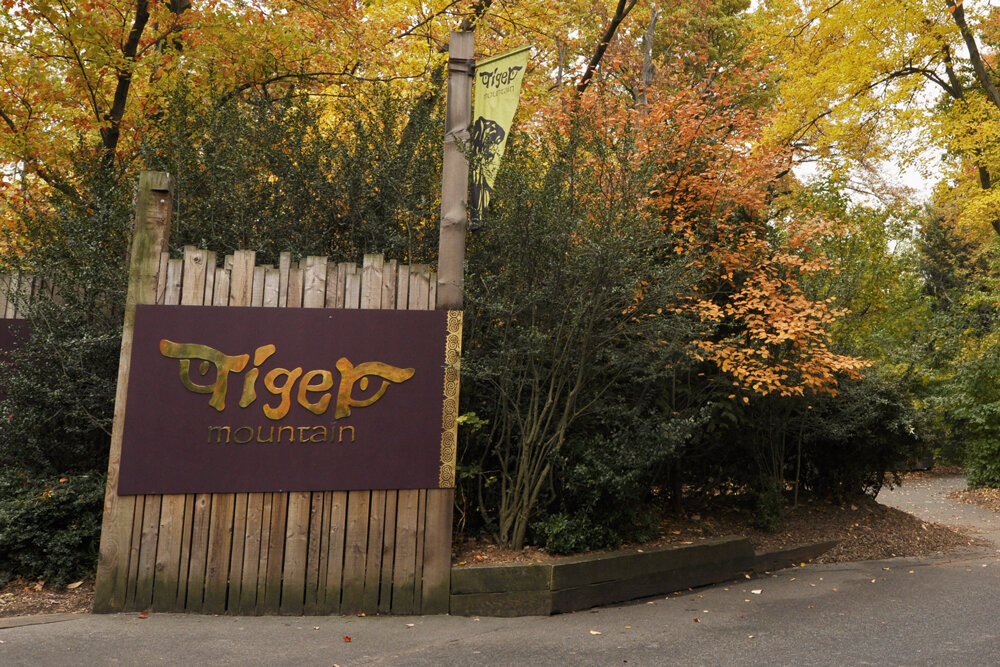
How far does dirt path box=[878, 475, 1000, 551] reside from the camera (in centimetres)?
1181

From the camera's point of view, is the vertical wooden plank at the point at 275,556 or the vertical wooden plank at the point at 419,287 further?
the vertical wooden plank at the point at 419,287

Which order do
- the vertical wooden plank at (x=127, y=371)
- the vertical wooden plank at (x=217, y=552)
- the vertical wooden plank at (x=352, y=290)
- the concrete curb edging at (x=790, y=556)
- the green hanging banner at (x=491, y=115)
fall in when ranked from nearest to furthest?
the vertical wooden plank at (x=127, y=371), the vertical wooden plank at (x=217, y=552), the vertical wooden plank at (x=352, y=290), the green hanging banner at (x=491, y=115), the concrete curb edging at (x=790, y=556)

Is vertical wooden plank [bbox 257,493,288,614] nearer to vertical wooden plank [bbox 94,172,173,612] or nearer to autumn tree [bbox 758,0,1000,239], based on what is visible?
vertical wooden plank [bbox 94,172,173,612]

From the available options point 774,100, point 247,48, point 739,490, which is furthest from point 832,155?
point 247,48

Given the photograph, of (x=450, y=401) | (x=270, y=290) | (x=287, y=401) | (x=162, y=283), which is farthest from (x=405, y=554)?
(x=162, y=283)

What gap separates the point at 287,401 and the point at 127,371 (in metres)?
1.13

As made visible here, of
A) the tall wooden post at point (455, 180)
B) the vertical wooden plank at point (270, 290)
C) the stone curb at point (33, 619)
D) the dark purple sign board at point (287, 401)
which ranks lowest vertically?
the stone curb at point (33, 619)

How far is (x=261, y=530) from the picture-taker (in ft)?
17.0

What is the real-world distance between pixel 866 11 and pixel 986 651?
11070 mm

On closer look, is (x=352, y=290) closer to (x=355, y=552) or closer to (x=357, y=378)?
(x=357, y=378)

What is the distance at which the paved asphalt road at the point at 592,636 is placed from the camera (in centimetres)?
425

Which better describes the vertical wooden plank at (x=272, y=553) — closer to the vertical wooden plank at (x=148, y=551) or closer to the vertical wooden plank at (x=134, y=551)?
the vertical wooden plank at (x=148, y=551)

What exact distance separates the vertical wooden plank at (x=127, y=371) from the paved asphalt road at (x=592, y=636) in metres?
0.26

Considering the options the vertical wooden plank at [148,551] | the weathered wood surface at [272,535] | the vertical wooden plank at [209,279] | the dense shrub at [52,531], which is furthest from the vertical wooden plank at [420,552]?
the dense shrub at [52,531]
